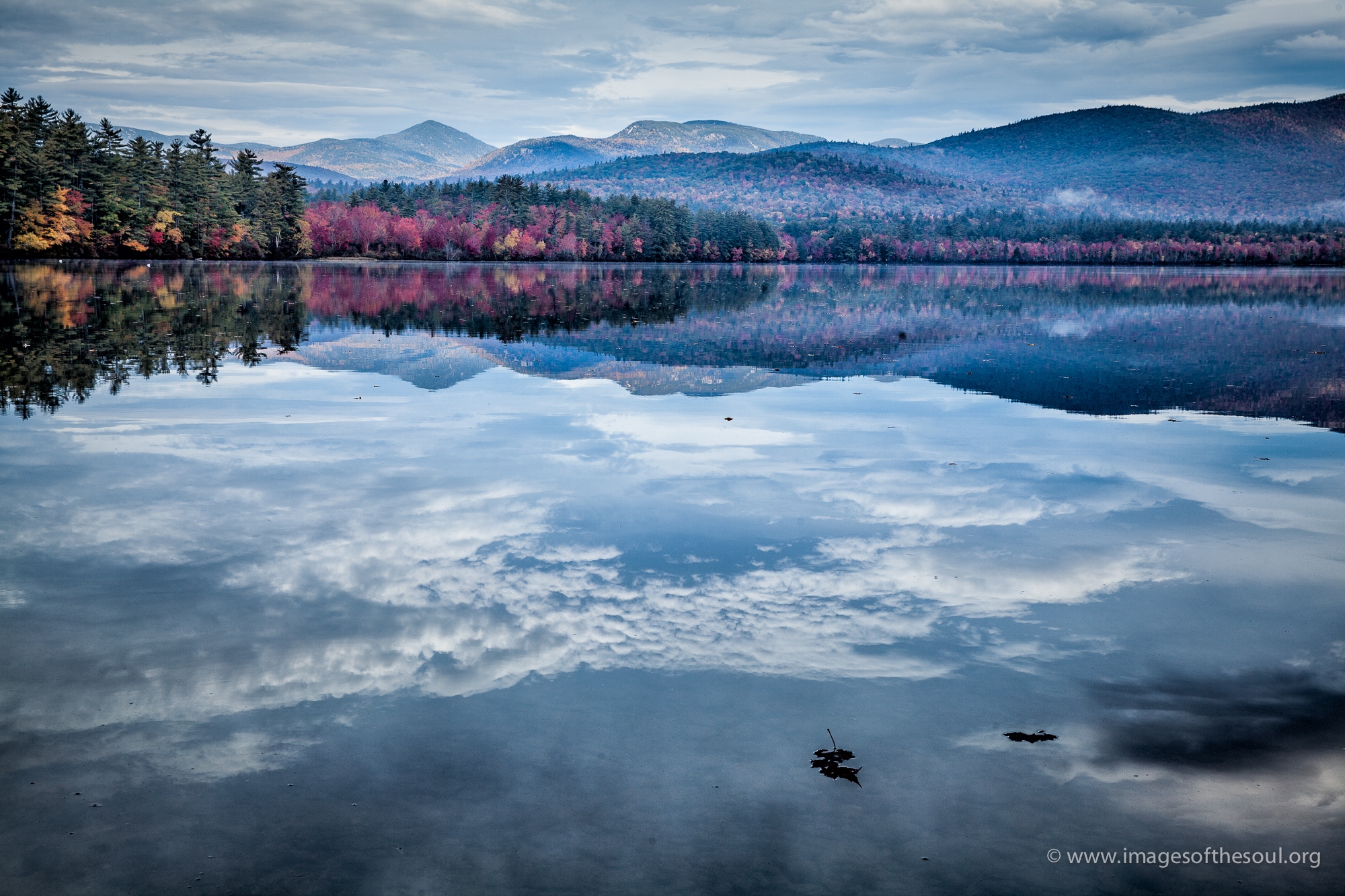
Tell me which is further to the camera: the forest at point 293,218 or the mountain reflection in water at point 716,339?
the forest at point 293,218

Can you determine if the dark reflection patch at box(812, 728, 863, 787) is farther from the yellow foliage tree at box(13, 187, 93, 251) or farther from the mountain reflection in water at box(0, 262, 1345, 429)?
the yellow foliage tree at box(13, 187, 93, 251)

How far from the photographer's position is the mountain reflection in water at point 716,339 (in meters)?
19.6

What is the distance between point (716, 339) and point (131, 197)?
96204mm

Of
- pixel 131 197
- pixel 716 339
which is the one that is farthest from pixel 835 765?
pixel 131 197

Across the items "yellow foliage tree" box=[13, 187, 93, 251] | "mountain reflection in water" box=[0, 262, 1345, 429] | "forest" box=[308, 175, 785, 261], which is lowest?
"mountain reflection in water" box=[0, 262, 1345, 429]

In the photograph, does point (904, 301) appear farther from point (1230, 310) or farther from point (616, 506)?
point (616, 506)

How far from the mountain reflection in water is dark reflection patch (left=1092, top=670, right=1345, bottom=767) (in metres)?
11.9

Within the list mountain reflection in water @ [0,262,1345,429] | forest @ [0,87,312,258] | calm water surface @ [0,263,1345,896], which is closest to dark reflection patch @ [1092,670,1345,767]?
calm water surface @ [0,263,1345,896]

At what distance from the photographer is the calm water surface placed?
451 cm

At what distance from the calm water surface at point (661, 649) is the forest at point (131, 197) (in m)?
86.4

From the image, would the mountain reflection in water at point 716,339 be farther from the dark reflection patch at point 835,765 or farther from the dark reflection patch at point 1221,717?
the dark reflection patch at point 835,765

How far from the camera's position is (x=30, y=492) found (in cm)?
1017

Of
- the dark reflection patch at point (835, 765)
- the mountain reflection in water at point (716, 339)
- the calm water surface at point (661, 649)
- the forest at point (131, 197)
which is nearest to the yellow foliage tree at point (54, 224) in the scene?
the forest at point (131, 197)

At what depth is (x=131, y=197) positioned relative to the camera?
101312mm
